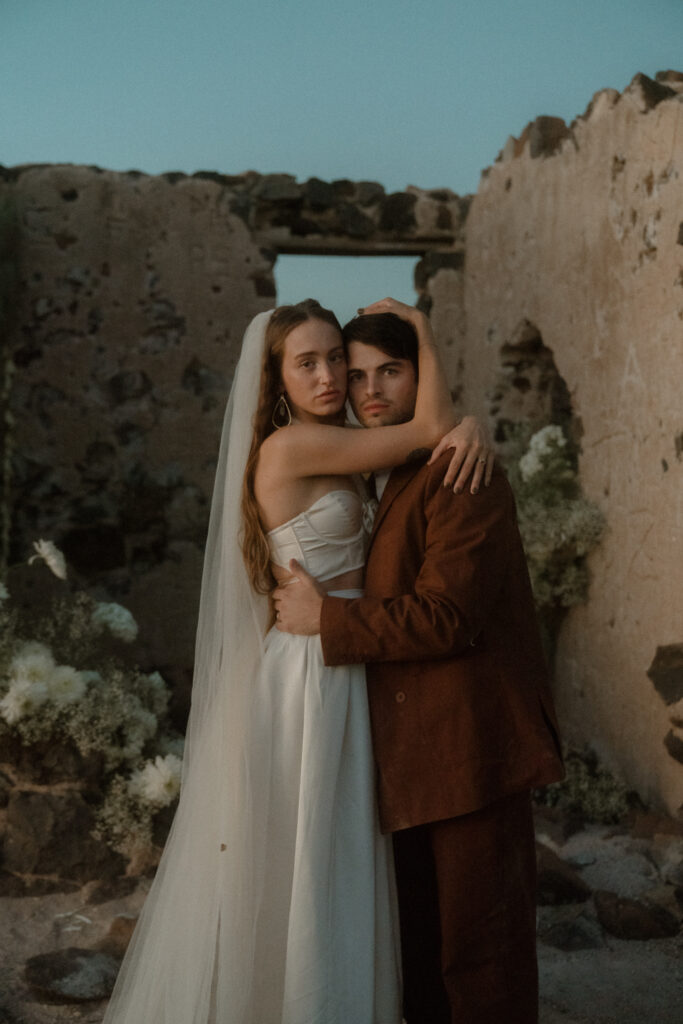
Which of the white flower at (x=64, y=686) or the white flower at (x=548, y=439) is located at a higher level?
the white flower at (x=548, y=439)

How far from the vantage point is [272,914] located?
224 cm

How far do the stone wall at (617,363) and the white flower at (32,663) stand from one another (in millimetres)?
2554

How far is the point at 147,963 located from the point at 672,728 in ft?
8.14

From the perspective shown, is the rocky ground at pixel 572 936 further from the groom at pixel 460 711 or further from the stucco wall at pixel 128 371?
the stucco wall at pixel 128 371

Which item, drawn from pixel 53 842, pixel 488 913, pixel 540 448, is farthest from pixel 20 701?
pixel 540 448

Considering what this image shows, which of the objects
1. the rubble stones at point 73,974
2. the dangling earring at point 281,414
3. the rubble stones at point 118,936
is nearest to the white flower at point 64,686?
the rubble stones at point 118,936

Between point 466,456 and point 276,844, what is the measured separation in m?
1.01

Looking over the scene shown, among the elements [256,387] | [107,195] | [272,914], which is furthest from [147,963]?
[107,195]

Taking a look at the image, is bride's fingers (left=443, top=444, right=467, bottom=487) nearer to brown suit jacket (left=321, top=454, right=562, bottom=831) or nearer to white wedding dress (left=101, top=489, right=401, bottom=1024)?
brown suit jacket (left=321, top=454, right=562, bottom=831)

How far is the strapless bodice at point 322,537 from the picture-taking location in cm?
238

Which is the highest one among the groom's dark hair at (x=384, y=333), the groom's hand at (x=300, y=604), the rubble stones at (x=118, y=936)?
the groom's dark hair at (x=384, y=333)

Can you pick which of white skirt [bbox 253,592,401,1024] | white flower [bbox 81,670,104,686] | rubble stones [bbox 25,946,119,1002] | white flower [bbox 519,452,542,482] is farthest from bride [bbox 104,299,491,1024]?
white flower [bbox 519,452,542,482]

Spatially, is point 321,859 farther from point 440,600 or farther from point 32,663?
point 32,663

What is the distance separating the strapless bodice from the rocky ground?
1.58 metres
